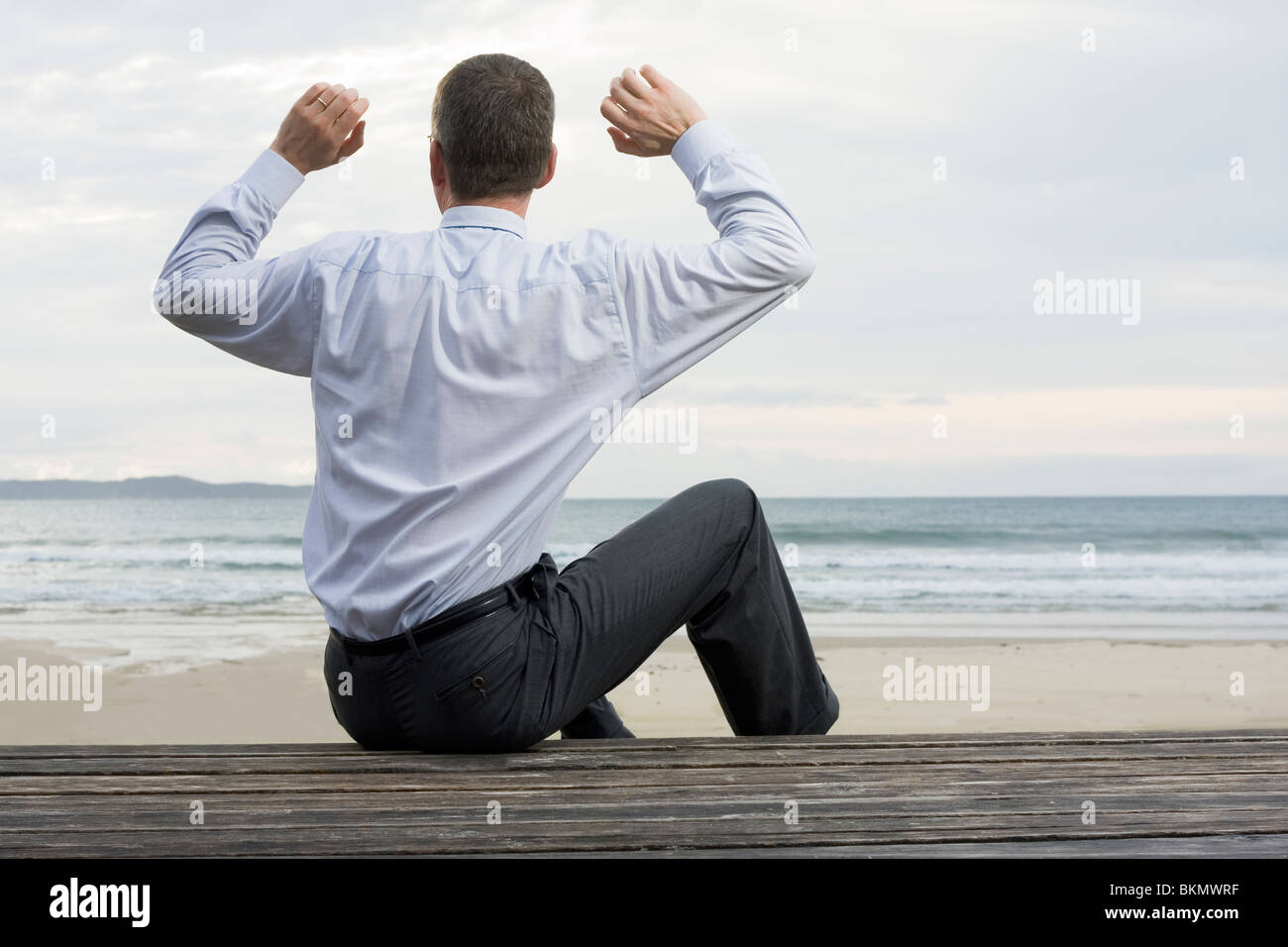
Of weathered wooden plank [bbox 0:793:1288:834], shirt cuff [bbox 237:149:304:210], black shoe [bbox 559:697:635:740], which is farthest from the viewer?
black shoe [bbox 559:697:635:740]

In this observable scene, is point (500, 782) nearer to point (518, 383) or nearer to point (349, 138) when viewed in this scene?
point (518, 383)

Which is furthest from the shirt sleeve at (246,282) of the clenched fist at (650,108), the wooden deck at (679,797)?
the wooden deck at (679,797)

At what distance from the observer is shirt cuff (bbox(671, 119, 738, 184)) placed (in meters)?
2.26

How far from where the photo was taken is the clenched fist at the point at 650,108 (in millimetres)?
2301

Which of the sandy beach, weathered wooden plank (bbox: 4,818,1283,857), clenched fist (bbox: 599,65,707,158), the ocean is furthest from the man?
the ocean

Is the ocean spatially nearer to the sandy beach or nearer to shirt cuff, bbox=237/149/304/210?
the sandy beach

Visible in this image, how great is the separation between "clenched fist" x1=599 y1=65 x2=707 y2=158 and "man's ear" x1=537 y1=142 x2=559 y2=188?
23cm

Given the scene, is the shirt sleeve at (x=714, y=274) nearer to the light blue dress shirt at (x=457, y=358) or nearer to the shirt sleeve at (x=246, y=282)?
the light blue dress shirt at (x=457, y=358)

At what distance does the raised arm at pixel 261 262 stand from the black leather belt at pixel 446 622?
1.79 ft

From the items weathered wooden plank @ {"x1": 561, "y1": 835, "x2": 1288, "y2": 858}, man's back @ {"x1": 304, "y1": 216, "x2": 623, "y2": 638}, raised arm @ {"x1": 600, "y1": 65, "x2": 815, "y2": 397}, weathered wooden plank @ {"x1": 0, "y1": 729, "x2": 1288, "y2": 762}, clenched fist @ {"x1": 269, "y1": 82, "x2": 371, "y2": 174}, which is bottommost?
weathered wooden plank @ {"x1": 0, "y1": 729, "x2": 1288, "y2": 762}

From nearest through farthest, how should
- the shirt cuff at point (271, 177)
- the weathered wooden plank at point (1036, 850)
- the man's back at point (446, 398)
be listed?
the weathered wooden plank at point (1036, 850) < the man's back at point (446, 398) < the shirt cuff at point (271, 177)

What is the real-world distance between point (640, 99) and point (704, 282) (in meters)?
0.55

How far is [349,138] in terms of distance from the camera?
7.66ft
